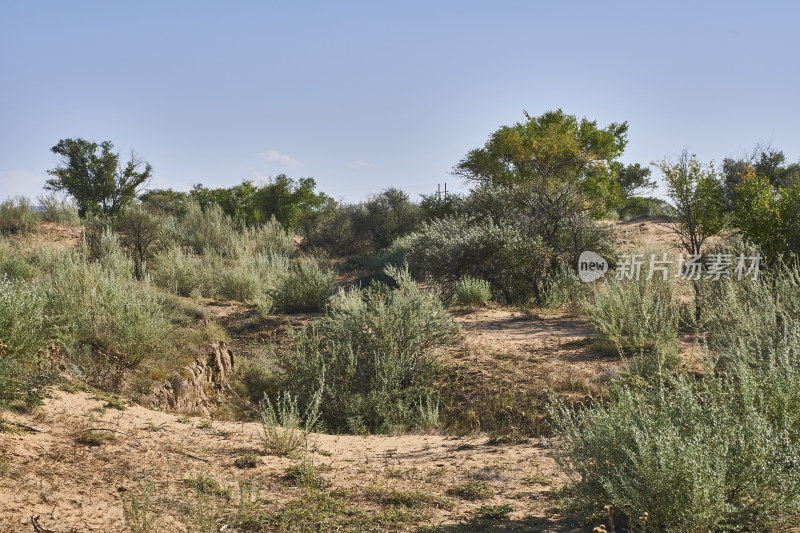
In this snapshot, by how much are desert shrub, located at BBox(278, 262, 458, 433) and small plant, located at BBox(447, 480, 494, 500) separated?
2.03 metres

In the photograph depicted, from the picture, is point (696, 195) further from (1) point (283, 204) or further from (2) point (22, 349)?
(1) point (283, 204)

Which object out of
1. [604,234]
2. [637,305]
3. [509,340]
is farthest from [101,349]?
[604,234]

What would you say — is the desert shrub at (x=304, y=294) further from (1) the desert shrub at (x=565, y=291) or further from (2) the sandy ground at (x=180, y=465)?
(2) the sandy ground at (x=180, y=465)

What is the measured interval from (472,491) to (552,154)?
21.7 meters

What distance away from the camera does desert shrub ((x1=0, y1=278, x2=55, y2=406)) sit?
4.94 metres

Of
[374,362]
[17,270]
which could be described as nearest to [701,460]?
[374,362]

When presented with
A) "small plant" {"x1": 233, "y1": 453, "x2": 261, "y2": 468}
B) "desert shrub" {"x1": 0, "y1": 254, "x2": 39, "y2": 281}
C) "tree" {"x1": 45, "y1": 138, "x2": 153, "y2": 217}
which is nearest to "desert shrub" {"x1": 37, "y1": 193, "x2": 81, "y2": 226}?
"tree" {"x1": 45, "y1": 138, "x2": 153, "y2": 217}

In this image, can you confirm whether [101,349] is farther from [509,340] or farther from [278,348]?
[509,340]

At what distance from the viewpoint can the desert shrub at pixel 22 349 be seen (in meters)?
4.94

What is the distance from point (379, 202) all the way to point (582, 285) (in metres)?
16.9

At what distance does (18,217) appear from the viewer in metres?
20.8

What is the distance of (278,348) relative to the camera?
912cm

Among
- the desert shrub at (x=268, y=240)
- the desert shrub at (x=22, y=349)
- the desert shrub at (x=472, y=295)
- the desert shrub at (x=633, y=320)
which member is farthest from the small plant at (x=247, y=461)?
the desert shrub at (x=268, y=240)

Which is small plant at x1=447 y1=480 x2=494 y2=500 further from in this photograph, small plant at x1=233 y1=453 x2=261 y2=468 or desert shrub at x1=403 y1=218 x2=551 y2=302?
desert shrub at x1=403 y1=218 x2=551 y2=302
